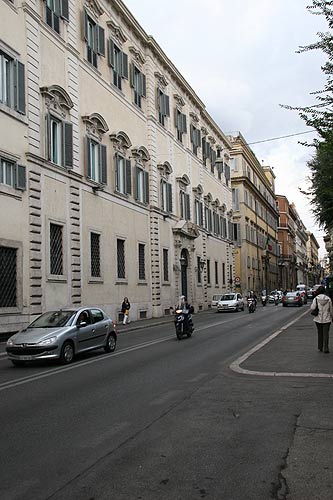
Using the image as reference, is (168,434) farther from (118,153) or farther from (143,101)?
(143,101)

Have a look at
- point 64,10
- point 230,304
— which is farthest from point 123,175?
point 230,304

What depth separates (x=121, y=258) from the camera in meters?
32.4

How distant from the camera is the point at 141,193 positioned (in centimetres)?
3559

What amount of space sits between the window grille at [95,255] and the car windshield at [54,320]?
1316 centimetres

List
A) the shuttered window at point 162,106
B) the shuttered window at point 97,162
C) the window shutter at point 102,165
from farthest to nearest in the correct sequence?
the shuttered window at point 162,106, the window shutter at point 102,165, the shuttered window at point 97,162

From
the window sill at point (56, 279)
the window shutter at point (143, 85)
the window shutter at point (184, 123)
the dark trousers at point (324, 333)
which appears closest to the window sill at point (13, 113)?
the window sill at point (56, 279)

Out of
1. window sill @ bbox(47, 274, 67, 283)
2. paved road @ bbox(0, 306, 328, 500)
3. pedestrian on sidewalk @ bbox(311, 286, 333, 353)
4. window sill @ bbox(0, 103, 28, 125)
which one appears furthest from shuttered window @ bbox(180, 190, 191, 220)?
paved road @ bbox(0, 306, 328, 500)

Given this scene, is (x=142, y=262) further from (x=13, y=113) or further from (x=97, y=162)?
(x=13, y=113)

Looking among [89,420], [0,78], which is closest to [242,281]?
[0,78]

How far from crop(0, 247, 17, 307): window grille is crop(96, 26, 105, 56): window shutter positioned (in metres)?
13.9

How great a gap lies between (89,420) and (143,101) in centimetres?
3225

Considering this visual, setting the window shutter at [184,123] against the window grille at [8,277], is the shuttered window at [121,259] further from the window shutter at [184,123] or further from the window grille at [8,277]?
the window shutter at [184,123]

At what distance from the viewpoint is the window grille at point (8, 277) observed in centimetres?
2071

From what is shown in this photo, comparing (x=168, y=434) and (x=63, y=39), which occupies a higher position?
(x=63, y=39)
